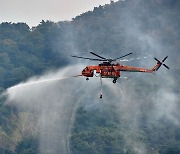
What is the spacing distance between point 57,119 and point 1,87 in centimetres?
2395

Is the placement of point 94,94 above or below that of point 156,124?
above

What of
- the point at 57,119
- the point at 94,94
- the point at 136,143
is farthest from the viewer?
the point at 94,94

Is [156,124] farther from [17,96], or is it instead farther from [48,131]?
[17,96]

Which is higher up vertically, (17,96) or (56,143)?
(17,96)

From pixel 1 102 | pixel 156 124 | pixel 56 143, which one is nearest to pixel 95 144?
pixel 56 143

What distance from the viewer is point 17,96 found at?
19212 centimetres

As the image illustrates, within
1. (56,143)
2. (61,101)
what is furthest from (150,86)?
(56,143)

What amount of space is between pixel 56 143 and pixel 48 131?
8.17 meters

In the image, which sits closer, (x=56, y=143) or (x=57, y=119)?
(x=56, y=143)

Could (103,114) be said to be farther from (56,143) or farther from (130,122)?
(56,143)

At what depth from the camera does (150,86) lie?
198 meters

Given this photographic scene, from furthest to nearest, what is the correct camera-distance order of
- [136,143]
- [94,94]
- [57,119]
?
[94,94], [57,119], [136,143]

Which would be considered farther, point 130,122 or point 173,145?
point 130,122

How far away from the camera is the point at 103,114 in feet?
620
